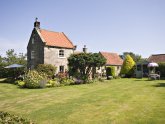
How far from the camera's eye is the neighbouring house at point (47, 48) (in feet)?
113

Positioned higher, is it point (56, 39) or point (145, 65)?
point (56, 39)

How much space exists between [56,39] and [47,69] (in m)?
7.94

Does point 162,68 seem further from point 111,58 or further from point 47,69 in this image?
point 47,69

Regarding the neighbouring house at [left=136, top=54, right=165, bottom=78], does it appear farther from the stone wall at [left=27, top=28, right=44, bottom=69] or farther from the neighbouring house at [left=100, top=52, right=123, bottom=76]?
the stone wall at [left=27, top=28, right=44, bottom=69]

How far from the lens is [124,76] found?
42.7m

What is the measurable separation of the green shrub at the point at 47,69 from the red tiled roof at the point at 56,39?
4316 mm

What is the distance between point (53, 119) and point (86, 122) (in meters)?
1.80

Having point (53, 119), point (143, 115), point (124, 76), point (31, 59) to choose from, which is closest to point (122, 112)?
point (143, 115)

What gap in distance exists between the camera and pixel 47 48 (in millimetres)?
34406

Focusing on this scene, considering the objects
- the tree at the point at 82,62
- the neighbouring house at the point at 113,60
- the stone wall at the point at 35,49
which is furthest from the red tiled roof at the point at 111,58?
the stone wall at the point at 35,49

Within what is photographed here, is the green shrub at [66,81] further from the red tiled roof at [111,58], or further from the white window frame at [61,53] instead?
the red tiled roof at [111,58]

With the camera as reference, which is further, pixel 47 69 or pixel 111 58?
pixel 111 58

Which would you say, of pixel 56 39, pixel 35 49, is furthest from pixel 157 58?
pixel 35 49

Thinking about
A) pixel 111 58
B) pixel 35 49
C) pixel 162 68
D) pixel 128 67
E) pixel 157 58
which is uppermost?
pixel 35 49
